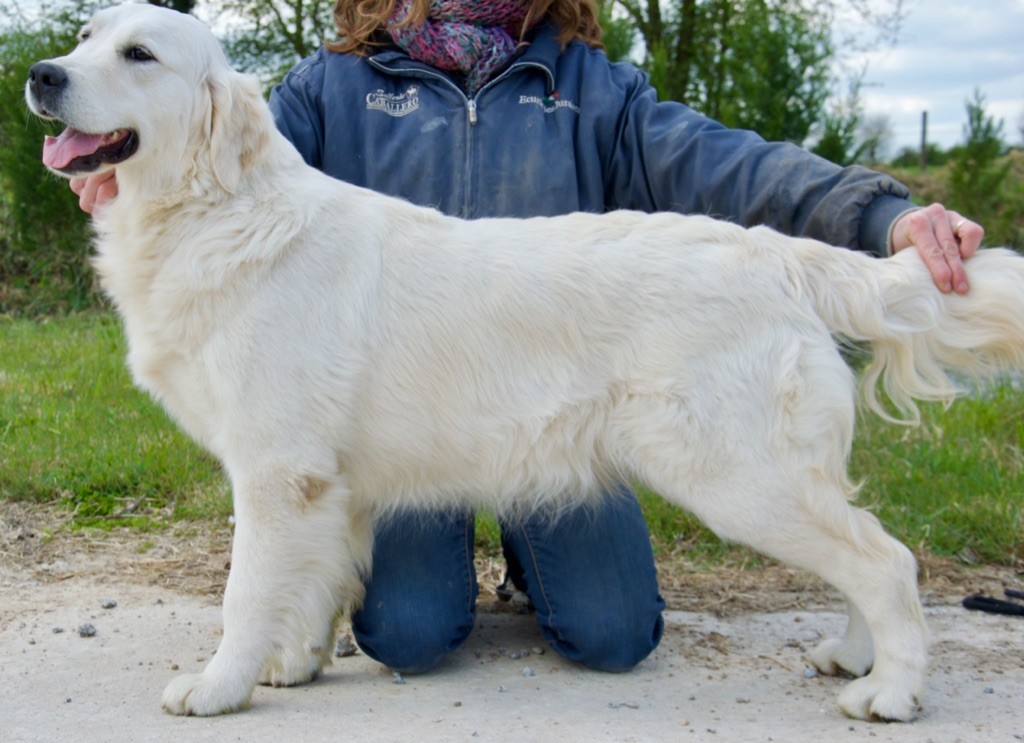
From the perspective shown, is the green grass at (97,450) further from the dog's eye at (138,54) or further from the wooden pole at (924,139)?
the wooden pole at (924,139)

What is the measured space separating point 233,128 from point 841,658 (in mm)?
2180

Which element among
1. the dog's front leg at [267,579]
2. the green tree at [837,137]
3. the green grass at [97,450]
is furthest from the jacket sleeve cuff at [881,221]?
the green tree at [837,137]

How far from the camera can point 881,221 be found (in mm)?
3092

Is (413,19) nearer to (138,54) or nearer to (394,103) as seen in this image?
(394,103)

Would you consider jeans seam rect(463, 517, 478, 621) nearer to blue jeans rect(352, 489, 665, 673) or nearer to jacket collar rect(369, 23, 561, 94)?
blue jeans rect(352, 489, 665, 673)

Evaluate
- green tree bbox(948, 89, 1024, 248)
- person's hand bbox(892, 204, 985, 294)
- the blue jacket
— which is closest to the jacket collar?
the blue jacket

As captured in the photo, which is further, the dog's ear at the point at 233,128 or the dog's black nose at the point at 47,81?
the dog's ear at the point at 233,128

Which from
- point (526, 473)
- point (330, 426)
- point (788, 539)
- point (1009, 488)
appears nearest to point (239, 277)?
point (330, 426)

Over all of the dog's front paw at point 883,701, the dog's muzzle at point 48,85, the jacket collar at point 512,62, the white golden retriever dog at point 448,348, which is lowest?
the dog's front paw at point 883,701

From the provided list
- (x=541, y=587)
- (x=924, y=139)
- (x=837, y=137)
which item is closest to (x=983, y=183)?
(x=837, y=137)

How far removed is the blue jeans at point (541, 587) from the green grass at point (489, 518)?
83cm

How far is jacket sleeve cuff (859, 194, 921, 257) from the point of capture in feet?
10.0

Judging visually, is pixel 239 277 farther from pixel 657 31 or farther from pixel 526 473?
pixel 657 31

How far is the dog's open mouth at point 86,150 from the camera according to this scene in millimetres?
2715
